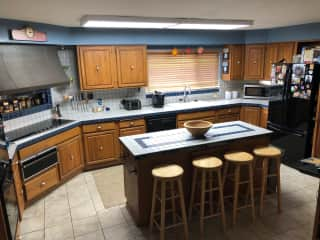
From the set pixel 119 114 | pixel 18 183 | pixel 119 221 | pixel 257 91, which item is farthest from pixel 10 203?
pixel 257 91

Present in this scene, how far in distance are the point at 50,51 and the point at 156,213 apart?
9.36ft

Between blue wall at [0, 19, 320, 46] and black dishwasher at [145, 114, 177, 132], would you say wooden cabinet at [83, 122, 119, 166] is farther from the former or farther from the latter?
blue wall at [0, 19, 320, 46]

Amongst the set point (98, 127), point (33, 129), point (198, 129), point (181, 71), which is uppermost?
point (181, 71)

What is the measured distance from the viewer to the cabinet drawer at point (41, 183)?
3132mm

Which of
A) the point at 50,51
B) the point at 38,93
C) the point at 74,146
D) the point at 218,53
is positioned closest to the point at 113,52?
the point at 50,51

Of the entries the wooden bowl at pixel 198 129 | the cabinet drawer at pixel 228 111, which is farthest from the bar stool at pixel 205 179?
the cabinet drawer at pixel 228 111

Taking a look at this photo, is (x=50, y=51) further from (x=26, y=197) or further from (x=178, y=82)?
(x=178, y=82)

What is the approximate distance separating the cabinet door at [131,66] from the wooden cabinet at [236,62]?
1.96 metres

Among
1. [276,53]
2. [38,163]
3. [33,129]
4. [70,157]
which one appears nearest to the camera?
[38,163]

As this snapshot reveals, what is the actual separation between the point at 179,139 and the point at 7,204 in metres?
1.81

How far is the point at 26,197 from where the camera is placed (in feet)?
10.2

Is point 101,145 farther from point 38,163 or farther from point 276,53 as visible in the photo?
point 276,53

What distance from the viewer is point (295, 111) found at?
4.00m

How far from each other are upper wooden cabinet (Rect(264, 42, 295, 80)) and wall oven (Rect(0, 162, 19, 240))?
479 centimetres
